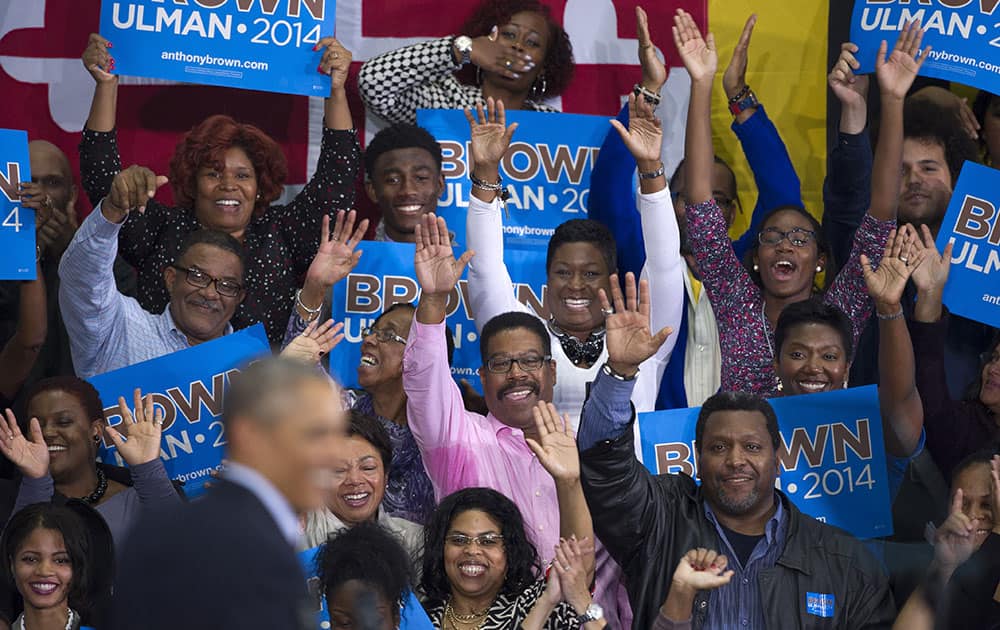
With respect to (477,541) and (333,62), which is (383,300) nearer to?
(333,62)

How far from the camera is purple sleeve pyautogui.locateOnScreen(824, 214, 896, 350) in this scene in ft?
17.7


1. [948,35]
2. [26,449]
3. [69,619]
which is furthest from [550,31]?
[69,619]

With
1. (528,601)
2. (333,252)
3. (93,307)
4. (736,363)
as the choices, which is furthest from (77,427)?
(736,363)

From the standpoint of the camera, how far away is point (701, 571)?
4.23m

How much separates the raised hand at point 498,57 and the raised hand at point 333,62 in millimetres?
533

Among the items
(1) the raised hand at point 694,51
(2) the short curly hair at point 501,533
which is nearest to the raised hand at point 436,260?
(2) the short curly hair at point 501,533

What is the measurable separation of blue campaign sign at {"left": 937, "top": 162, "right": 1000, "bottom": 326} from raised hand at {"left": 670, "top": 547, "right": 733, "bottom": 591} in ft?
5.58

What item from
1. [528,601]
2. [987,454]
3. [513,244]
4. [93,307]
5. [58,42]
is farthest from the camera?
[58,42]

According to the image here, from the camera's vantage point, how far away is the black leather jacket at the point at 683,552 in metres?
4.39

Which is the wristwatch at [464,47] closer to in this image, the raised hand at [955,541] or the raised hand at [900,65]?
the raised hand at [900,65]

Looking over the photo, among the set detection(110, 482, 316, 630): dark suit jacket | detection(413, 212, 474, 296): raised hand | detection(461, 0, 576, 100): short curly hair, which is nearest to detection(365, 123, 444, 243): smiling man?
detection(461, 0, 576, 100): short curly hair

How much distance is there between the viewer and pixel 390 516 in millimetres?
4844

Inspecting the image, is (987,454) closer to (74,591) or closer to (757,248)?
(757,248)

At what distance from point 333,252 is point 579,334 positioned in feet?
2.76
